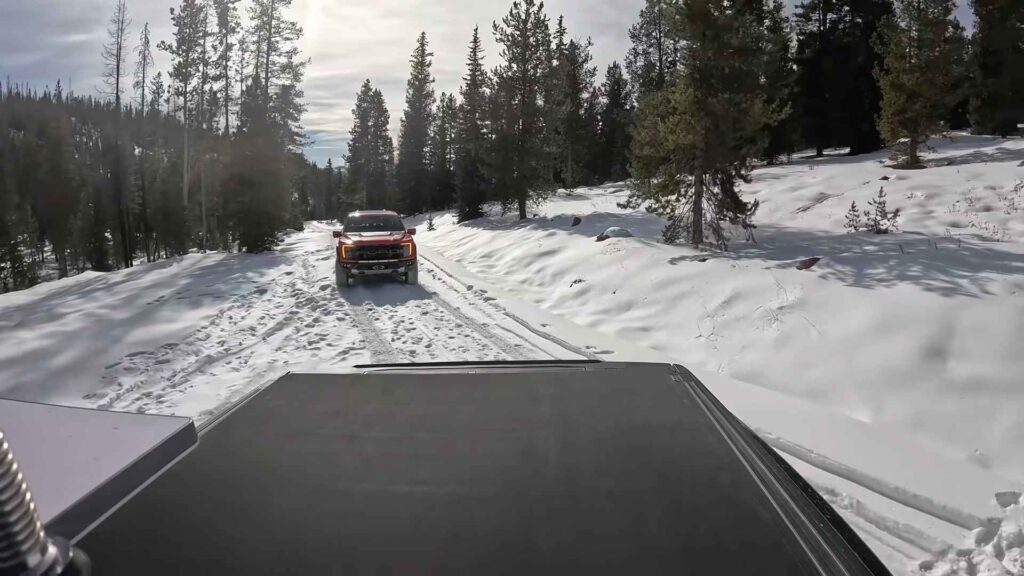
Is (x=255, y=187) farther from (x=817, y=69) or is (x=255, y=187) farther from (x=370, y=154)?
(x=370, y=154)

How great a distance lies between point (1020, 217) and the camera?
1393 cm

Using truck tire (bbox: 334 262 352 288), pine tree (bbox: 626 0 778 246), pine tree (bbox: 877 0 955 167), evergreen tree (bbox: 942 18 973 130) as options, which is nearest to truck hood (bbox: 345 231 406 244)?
truck tire (bbox: 334 262 352 288)

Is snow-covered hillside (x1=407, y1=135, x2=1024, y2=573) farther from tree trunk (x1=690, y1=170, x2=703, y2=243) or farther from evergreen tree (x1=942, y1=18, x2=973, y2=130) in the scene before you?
evergreen tree (x1=942, y1=18, x2=973, y2=130)

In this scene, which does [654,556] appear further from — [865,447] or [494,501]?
[865,447]

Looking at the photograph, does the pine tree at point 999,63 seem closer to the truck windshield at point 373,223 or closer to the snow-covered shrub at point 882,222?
the snow-covered shrub at point 882,222

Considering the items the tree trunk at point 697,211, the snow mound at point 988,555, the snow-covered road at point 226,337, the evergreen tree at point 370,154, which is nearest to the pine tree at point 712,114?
the tree trunk at point 697,211

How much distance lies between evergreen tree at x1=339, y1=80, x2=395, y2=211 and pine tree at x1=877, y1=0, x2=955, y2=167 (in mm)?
51418

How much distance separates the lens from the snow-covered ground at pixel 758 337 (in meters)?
4.44

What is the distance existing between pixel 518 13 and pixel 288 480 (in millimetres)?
30232

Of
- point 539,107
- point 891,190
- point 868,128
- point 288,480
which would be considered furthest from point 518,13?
point 288,480

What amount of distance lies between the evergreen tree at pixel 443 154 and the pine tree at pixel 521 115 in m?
20.4

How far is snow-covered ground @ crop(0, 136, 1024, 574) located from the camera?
4441 mm

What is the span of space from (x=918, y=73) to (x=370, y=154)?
184 ft

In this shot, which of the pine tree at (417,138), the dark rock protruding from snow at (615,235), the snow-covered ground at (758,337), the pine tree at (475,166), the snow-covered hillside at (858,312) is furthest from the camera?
the pine tree at (417,138)
